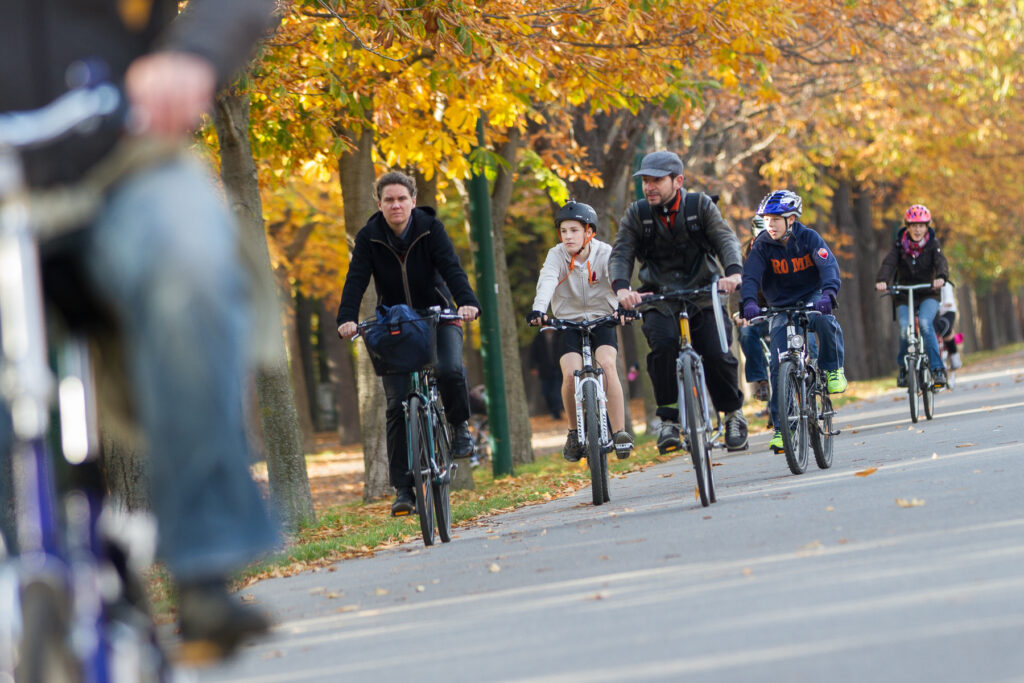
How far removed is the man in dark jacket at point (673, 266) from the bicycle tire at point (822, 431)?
0.69 m

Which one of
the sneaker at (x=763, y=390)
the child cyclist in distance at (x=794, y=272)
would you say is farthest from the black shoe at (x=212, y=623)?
the sneaker at (x=763, y=390)

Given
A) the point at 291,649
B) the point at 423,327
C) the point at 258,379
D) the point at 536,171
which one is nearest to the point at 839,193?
the point at 536,171

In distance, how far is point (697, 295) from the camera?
988 cm

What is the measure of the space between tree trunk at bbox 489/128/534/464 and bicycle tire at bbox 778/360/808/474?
713 centimetres

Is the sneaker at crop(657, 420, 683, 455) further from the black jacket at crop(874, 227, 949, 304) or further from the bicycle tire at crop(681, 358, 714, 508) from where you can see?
the black jacket at crop(874, 227, 949, 304)

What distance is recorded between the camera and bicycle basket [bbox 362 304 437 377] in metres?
8.96

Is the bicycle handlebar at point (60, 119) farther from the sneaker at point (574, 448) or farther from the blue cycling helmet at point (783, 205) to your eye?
the blue cycling helmet at point (783, 205)

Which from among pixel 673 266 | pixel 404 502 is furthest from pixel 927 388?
pixel 404 502

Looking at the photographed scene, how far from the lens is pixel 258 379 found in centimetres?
1200

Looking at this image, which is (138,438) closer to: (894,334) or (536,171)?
(536,171)

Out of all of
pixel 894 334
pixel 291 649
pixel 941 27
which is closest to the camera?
pixel 291 649

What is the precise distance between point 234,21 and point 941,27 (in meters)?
25.1

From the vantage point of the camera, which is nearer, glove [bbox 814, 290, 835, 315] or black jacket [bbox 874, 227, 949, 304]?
glove [bbox 814, 290, 835, 315]

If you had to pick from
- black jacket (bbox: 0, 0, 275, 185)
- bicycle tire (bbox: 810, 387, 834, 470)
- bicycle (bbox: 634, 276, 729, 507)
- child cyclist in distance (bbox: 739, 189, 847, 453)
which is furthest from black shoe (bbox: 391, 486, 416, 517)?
black jacket (bbox: 0, 0, 275, 185)
